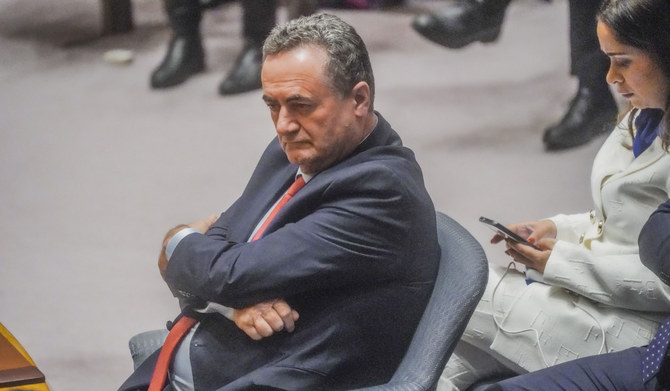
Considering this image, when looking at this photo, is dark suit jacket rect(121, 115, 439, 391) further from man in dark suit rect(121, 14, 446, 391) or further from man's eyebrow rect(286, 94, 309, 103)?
man's eyebrow rect(286, 94, 309, 103)

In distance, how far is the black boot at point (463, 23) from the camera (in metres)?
3.36

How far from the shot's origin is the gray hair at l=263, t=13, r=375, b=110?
222 centimetres

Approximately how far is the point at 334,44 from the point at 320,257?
504mm

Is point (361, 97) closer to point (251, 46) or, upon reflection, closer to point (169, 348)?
point (169, 348)

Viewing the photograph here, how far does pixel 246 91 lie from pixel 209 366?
1.31 m

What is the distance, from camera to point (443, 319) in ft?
7.18

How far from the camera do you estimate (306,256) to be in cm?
212

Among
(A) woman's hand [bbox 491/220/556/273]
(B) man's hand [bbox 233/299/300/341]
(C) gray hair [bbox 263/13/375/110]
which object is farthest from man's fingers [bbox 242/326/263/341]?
(A) woman's hand [bbox 491/220/556/273]

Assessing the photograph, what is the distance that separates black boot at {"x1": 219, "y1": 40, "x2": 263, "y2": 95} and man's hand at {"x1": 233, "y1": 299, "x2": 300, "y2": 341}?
1.31 m

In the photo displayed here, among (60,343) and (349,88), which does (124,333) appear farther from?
(349,88)

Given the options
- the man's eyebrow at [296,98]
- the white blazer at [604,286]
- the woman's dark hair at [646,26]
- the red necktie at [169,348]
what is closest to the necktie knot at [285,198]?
the red necktie at [169,348]

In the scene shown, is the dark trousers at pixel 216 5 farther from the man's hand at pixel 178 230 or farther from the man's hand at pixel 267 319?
the man's hand at pixel 267 319

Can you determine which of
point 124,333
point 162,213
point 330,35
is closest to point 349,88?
point 330,35

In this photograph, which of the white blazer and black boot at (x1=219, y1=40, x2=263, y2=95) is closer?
the white blazer
